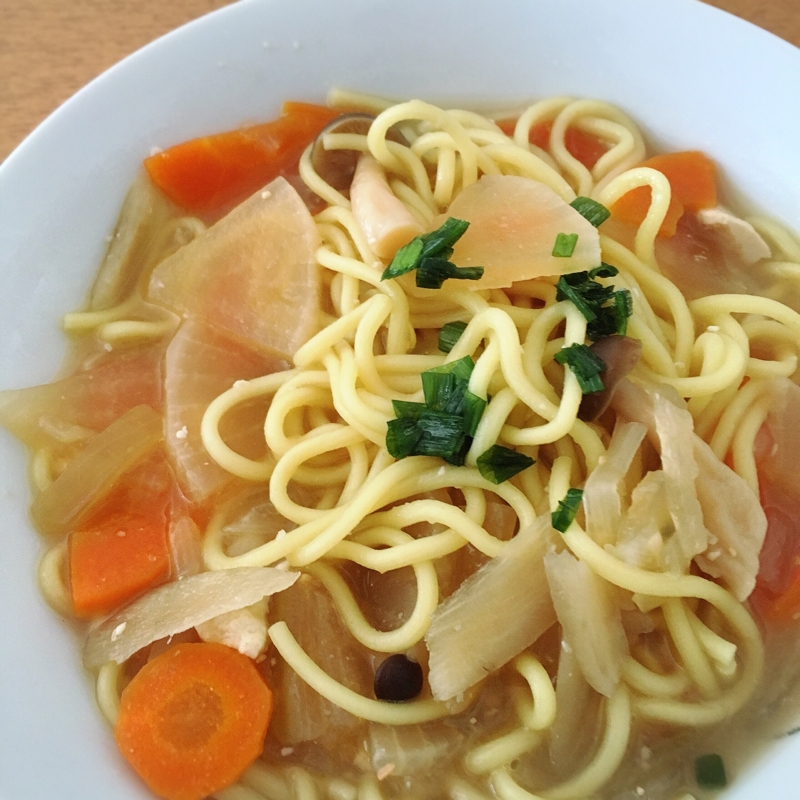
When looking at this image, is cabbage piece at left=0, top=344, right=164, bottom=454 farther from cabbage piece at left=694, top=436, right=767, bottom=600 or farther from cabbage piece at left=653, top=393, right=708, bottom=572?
cabbage piece at left=694, top=436, right=767, bottom=600

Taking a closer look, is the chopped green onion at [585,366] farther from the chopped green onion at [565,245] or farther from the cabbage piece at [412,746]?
the cabbage piece at [412,746]

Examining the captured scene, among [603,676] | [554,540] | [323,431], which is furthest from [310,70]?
[603,676]

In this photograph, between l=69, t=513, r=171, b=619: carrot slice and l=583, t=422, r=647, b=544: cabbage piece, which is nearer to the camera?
l=583, t=422, r=647, b=544: cabbage piece

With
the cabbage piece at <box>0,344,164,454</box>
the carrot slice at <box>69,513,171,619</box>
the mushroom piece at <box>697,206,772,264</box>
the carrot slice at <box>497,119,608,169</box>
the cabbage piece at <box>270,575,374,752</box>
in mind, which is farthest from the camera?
the carrot slice at <box>497,119,608,169</box>

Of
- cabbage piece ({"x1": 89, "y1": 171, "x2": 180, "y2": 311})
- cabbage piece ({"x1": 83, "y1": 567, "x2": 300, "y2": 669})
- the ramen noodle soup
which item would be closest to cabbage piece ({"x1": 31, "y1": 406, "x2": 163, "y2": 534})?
the ramen noodle soup

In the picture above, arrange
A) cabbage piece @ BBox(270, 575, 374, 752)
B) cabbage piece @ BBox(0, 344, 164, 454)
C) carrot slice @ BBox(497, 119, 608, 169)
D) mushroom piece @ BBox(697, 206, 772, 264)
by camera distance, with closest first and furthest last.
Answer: cabbage piece @ BBox(270, 575, 374, 752) < cabbage piece @ BBox(0, 344, 164, 454) < mushroom piece @ BBox(697, 206, 772, 264) < carrot slice @ BBox(497, 119, 608, 169)

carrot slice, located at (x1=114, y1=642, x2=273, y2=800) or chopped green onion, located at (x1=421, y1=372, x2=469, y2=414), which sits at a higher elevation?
chopped green onion, located at (x1=421, y1=372, x2=469, y2=414)

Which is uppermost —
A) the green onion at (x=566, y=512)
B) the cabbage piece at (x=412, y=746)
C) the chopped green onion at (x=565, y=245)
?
the chopped green onion at (x=565, y=245)

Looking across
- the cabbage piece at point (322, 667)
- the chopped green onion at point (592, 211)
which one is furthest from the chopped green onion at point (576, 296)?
the cabbage piece at point (322, 667)
